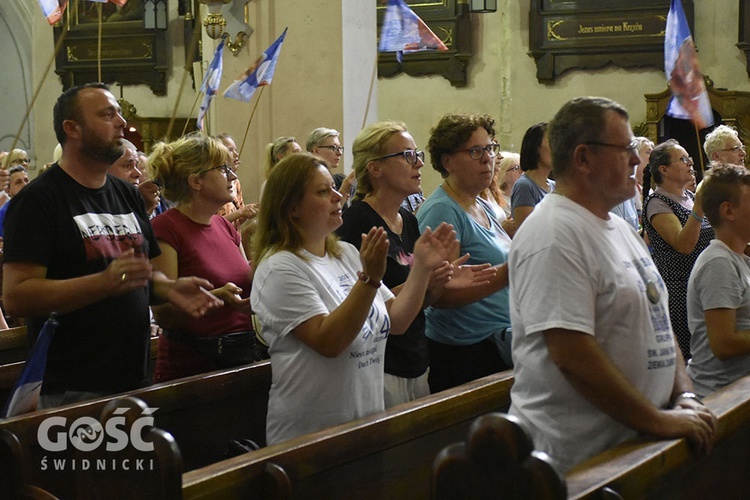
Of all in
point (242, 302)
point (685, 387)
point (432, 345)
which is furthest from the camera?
point (432, 345)

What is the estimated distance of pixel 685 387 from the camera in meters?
2.35

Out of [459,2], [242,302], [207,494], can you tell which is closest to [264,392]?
[242,302]

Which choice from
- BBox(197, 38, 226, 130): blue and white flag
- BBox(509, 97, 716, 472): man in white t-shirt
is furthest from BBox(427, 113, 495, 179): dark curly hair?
BBox(197, 38, 226, 130): blue and white flag

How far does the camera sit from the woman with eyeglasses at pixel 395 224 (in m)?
3.14

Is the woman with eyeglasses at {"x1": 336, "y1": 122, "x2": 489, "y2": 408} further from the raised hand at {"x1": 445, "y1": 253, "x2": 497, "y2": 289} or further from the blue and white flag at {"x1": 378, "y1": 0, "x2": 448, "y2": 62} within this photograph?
the blue and white flag at {"x1": 378, "y1": 0, "x2": 448, "y2": 62}

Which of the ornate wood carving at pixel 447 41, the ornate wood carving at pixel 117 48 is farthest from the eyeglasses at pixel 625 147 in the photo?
the ornate wood carving at pixel 117 48

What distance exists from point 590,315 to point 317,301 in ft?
2.63

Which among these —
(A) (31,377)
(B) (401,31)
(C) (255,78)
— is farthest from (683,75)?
(A) (31,377)

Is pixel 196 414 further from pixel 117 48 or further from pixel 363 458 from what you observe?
pixel 117 48

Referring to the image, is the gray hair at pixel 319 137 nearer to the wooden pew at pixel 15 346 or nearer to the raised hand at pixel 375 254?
the wooden pew at pixel 15 346

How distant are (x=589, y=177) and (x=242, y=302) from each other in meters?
1.34

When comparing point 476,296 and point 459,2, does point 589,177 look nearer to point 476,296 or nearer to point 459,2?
point 476,296

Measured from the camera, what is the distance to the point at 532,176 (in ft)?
14.3

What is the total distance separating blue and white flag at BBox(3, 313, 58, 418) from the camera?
244cm
